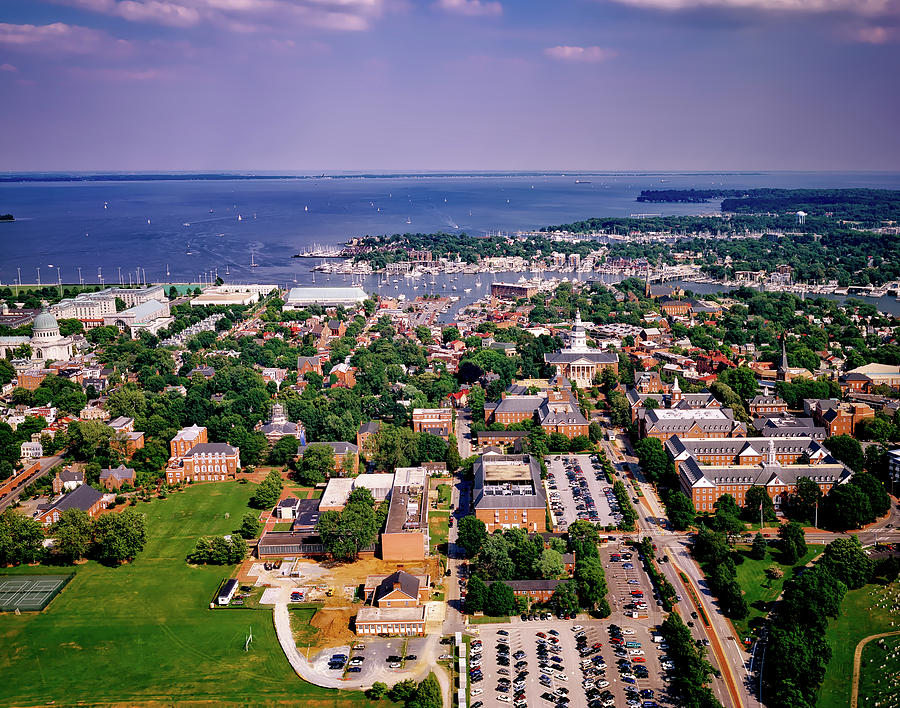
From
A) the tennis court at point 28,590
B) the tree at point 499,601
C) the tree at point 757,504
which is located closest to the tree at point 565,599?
the tree at point 499,601

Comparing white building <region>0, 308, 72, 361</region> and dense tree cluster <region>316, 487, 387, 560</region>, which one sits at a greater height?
white building <region>0, 308, 72, 361</region>

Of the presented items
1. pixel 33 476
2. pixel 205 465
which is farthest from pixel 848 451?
pixel 33 476

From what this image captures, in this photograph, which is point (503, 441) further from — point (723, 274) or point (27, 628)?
point (723, 274)

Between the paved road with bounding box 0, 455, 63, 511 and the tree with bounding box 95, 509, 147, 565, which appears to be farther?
the paved road with bounding box 0, 455, 63, 511

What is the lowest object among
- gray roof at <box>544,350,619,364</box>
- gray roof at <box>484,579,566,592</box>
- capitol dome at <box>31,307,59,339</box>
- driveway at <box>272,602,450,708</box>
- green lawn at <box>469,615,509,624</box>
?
driveway at <box>272,602,450,708</box>

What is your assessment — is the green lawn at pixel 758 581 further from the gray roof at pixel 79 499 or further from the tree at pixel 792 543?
the gray roof at pixel 79 499

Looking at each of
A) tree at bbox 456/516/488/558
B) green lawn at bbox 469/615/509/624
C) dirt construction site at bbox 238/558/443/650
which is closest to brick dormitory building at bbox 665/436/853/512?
tree at bbox 456/516/488/558

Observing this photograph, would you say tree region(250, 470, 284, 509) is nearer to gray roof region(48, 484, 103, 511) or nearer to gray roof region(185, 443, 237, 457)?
gray roof region(185, 443, 237, 457)

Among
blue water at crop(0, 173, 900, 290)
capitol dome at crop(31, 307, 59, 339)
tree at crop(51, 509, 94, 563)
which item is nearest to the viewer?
tree at crop(51, 509, 94, 563)
